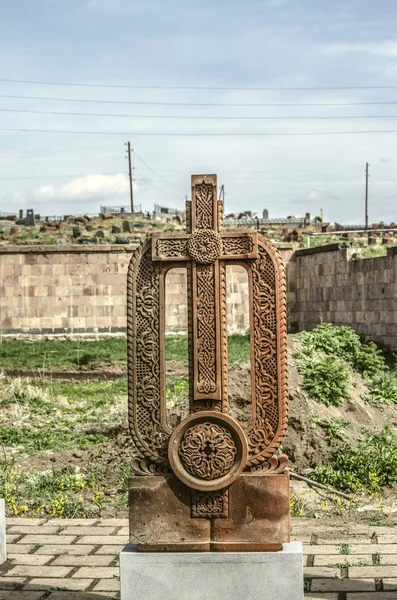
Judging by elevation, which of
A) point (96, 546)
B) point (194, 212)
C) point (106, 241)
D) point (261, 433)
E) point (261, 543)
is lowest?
point (96, 546)

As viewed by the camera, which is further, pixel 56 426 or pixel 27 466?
pixel 56 426

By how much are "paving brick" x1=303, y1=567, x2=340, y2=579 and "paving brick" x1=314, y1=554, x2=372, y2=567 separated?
0.33 feet

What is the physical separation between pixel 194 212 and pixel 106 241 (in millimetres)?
32847

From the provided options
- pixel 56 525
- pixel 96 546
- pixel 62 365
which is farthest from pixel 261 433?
pixel 62 365

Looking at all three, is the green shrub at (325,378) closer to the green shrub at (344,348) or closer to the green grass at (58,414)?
the green shrub at (344,348)

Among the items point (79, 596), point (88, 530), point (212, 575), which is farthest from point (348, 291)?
point (212, 575)

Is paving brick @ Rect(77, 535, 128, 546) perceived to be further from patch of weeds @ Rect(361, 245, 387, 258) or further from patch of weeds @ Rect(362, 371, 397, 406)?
patch of weeds @ Rect(361, 245, 387, 258)

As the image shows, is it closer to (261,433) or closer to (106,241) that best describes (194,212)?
(261,433)

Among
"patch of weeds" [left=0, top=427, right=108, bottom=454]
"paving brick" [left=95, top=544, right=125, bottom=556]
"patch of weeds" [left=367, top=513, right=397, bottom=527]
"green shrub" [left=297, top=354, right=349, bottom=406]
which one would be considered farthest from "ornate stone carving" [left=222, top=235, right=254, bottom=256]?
"patch of weeds" [left=0, top=427, right=108, bottom=454]

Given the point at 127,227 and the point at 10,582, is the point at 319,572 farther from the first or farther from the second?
the point at 127,227

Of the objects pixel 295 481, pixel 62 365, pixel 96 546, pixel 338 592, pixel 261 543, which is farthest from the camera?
pixel 62 365

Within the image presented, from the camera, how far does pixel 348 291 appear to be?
82.1ft

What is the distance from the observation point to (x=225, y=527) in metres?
5.20

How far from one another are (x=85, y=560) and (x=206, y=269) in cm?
248
